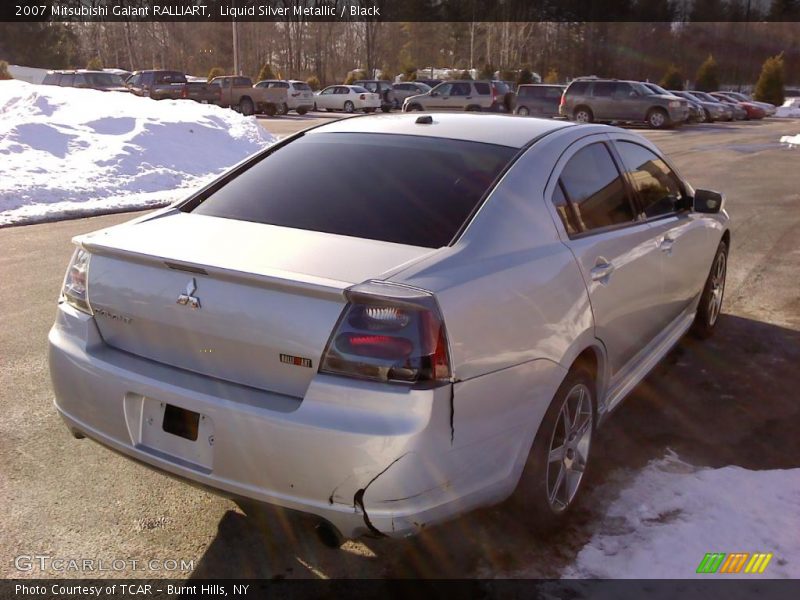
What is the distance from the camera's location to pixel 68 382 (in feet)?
9.35

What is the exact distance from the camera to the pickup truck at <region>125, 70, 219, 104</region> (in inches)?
1385

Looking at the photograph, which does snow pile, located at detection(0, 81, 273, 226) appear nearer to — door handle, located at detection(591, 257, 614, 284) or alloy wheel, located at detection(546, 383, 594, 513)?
door handle, located at detection(591, 257, 614, 284)

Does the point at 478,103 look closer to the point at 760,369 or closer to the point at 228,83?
the point at 228,83

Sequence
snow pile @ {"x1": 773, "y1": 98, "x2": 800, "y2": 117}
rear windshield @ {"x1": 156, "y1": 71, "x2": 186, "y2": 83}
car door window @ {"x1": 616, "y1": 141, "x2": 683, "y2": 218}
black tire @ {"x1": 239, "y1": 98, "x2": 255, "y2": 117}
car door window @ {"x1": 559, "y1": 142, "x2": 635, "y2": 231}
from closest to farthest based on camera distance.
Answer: car door window @ {"x1": 559, "y1": 142, "x2": 635, "y2": 231}
car door window @ {"x1": 616, "y1": 141, "x2": 683, "y2": 218}
rear windshield @ {"x1": 156, "y1": 71, "x2": 186, "y2": 83}
black tire @ {"x1": 239, "y1": 98, "x2": 255, "y2": 117}
snow pile @ {"x1": 773, "y1": 98, "x2": 800, "y2": 117}

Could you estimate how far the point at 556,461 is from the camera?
3.06 meters

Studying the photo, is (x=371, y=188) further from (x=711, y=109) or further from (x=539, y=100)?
(x=711, y=109)

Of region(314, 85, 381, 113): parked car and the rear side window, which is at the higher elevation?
the rear side window

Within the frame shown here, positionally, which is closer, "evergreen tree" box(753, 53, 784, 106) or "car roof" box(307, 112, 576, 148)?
"car roof" box(307, 112, 576, 148)

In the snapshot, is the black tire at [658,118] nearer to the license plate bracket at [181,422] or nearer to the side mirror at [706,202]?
the side mirror at [706,202]

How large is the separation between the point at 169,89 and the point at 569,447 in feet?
118

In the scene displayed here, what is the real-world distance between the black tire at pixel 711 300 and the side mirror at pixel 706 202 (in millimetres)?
724

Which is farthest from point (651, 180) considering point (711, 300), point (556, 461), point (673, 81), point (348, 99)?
point (673, 81)

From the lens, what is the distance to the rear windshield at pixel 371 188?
2.93 meters

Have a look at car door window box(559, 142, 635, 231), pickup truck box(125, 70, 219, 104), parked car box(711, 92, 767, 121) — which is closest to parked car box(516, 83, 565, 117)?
pickup truck box(125, 70, 219, 104)
